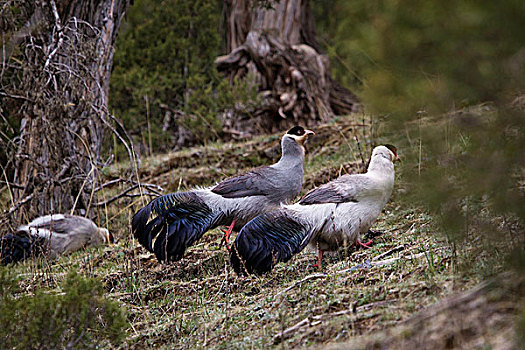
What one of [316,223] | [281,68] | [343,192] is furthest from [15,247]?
[281,68]

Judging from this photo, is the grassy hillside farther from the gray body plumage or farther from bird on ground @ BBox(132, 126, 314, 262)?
the gray body plumage

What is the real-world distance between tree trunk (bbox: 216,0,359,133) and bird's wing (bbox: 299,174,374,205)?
6860mm

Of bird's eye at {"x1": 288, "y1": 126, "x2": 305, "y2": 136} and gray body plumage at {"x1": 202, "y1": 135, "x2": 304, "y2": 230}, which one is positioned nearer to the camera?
gray body plumage at {"x1": 202, "y1": 135, "x2": 304, "y2": 230}

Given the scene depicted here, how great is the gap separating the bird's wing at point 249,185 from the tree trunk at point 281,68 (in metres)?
6.07

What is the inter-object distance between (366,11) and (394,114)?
50 cm

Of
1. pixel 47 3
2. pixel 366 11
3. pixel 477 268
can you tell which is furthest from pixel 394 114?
pixel 47 3

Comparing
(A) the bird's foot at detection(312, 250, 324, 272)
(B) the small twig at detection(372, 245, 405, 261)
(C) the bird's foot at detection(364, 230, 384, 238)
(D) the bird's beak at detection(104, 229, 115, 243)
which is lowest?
(D) the bird's beak at detection(104, 229, 115, 243)

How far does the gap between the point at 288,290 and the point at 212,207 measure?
1.57 meters

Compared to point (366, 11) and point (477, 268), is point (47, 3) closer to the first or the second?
point (366, 11)

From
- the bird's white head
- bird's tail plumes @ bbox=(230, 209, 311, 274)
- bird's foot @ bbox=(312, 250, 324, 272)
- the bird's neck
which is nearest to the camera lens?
bird's tail plumes @ bbox=(230, 209, 311, 274)

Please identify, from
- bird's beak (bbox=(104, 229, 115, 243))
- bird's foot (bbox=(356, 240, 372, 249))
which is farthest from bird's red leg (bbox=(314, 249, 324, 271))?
bird's beak (bbox=(104, 229, 115, 243))

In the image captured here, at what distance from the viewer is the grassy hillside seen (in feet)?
9.85

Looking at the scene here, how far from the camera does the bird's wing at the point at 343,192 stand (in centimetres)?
451

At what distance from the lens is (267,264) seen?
4.31 meters
